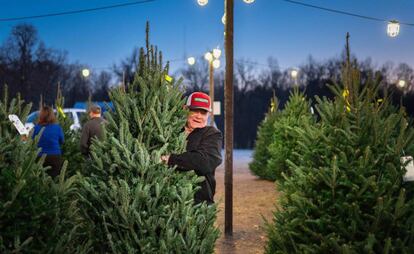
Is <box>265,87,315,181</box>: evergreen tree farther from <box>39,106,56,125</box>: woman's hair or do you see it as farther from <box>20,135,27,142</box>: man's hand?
<box>20,135,27,142</box>: man's hand

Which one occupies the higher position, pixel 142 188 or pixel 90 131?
pixel 90 131

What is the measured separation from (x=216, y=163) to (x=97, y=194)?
1130 mm

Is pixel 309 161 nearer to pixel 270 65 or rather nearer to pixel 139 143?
pixel 139 143

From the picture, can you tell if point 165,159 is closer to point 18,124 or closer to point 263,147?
point 18,124

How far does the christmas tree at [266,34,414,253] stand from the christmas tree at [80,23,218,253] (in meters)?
0.79

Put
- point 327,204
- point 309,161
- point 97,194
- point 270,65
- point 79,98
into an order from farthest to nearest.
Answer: point 270,65
point 79,98
point 309,161
point 327,204
point 97,194

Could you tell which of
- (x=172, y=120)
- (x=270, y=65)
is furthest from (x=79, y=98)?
(x=172, y=120)

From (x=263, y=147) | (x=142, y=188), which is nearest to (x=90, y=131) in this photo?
(x=142, y=188)

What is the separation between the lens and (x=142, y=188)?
425 centimetres

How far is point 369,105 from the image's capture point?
502 centimetres

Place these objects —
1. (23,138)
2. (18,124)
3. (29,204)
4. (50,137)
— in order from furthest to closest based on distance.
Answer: (50,137) → (23,138) → (18,124) → (29,204)

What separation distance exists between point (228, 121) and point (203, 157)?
5.54 meters

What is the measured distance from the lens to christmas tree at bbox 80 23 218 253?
417cm

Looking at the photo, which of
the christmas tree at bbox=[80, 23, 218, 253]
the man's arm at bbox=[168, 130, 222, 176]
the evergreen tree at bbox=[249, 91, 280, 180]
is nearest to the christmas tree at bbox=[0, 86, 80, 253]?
the christmas tree at bbox=[80, 23, 218, 253]
